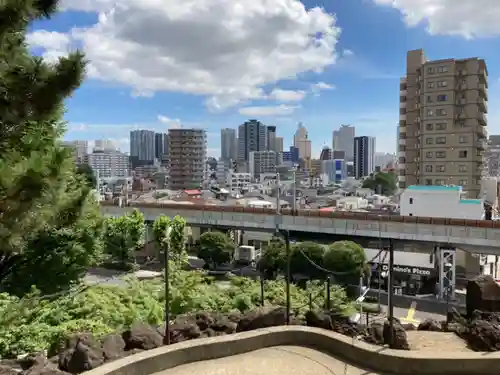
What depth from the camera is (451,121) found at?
44.5 m

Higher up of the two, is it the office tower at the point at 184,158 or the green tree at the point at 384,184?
the office tower at the point at 184,158

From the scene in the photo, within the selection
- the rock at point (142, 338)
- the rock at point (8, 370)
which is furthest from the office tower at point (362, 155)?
the rock at point (8, 370)

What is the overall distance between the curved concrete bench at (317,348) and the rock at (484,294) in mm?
5443

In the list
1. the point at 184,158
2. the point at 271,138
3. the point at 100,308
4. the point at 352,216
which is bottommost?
the point at 100,308

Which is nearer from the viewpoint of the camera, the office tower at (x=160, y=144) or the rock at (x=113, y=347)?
the rock at (x=113, y=347)

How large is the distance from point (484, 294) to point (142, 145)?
17192 centimetres

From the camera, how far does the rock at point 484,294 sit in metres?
10.2

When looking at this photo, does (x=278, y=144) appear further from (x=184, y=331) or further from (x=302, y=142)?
(x=184, y=331)

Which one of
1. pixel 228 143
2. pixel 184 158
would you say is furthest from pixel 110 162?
pixel 184 158

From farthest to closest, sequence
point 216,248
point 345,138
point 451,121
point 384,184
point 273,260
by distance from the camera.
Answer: point 345,138
point 384,184
point 451,121
point 216,248
point 273,260

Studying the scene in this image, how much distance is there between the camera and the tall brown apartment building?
44094 mm

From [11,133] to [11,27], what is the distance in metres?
1.44

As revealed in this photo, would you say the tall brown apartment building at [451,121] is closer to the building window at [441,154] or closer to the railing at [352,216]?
the building window at [441,154]

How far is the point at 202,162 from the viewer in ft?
323
